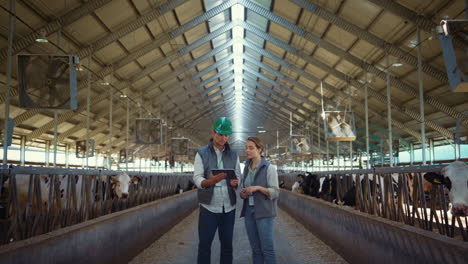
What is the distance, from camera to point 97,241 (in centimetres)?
435

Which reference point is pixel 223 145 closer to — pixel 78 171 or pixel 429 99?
pixel 78 171

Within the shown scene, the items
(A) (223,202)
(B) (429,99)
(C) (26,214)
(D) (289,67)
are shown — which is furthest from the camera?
(D) (289,67)

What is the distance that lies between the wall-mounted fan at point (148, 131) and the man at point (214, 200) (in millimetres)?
15546

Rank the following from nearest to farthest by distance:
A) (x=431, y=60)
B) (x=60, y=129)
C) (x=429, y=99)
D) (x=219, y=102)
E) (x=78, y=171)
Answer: (x=78, y=171) → (x=431, y=60) → (x=429, y=99) → (x=60, y=129) → (x=219, y=102)

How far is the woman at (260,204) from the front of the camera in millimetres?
3514

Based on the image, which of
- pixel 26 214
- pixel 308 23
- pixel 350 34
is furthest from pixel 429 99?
pixel 26 214

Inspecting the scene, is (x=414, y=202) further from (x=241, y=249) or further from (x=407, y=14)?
(x=407, y=14)

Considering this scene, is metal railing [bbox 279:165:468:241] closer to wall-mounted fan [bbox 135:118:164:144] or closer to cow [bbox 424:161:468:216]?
cow [bbox 424:161:468:216]

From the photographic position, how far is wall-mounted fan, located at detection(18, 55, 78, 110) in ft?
25.5

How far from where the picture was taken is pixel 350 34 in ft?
51.0

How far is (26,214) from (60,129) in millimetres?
21101

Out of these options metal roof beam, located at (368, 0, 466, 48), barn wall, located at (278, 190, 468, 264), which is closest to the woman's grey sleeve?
barn wall, located at (278, 190, 468, 264)

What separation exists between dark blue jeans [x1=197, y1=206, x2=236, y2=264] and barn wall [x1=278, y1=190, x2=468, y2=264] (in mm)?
1602

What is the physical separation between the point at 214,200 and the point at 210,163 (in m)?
0.33
